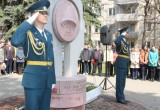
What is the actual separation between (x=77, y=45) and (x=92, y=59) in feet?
38.2

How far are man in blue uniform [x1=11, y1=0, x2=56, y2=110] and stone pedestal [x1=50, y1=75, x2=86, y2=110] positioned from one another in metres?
2.06

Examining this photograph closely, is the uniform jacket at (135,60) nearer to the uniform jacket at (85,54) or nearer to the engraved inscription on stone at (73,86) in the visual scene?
the uniform jacket at (85,54)

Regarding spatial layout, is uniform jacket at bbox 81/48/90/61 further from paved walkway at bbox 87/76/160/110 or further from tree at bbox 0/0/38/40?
tree at bbox 0/0/38/40

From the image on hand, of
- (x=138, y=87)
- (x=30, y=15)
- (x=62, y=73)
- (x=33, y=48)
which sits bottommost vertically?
(x=138, y=87)

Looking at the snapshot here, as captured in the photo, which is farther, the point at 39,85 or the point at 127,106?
the point at 127,106

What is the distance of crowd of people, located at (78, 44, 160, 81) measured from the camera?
17.4m

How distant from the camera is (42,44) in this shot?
5.31m

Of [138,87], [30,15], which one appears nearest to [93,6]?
[138,87]

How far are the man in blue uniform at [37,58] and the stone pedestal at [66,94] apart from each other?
2.06 metres

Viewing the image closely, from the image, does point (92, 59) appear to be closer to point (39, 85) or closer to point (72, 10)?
point (72, 10)

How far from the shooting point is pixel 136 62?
17.9m

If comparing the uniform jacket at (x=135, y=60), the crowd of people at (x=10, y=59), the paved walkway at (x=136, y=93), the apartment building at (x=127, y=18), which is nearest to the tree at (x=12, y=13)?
the crowd of people at (x=10, y=59)

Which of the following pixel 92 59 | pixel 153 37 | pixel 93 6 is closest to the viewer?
pixel 92 59

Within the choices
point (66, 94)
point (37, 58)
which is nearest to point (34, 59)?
point (37, 58)
